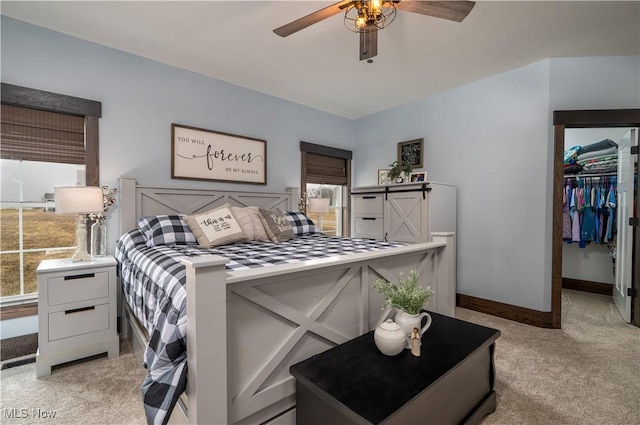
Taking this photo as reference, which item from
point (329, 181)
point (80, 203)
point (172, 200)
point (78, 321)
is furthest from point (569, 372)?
point (80, 203)

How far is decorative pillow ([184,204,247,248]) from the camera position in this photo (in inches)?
96.3

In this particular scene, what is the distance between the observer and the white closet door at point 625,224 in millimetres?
2934

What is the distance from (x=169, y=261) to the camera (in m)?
1.63

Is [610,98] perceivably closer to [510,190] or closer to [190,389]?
[510,190]

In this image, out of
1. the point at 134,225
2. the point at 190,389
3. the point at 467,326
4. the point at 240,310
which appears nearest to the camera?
the point at 190,389

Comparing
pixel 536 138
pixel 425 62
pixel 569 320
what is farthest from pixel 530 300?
pixel 425 62

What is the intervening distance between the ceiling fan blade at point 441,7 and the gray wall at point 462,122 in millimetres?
1969

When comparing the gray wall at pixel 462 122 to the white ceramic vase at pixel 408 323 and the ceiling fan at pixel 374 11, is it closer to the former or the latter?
the ceiling fan at pixel 374 11

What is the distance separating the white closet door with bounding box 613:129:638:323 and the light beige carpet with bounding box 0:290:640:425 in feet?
2.10

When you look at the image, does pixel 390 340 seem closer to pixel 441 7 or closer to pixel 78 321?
pixel 441 7

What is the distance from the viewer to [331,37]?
2512 millimetres

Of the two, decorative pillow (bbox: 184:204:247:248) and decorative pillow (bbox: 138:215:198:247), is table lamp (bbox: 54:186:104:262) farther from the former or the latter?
decorative pillow (bbox: 184:204:247:248)

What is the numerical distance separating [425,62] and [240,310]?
296 cm

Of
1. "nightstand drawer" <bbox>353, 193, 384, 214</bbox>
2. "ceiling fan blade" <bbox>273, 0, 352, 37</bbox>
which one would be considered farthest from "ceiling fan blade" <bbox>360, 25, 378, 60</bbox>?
"nightstand drawer" <bbox>353, 193, 384, 214</bbox>
